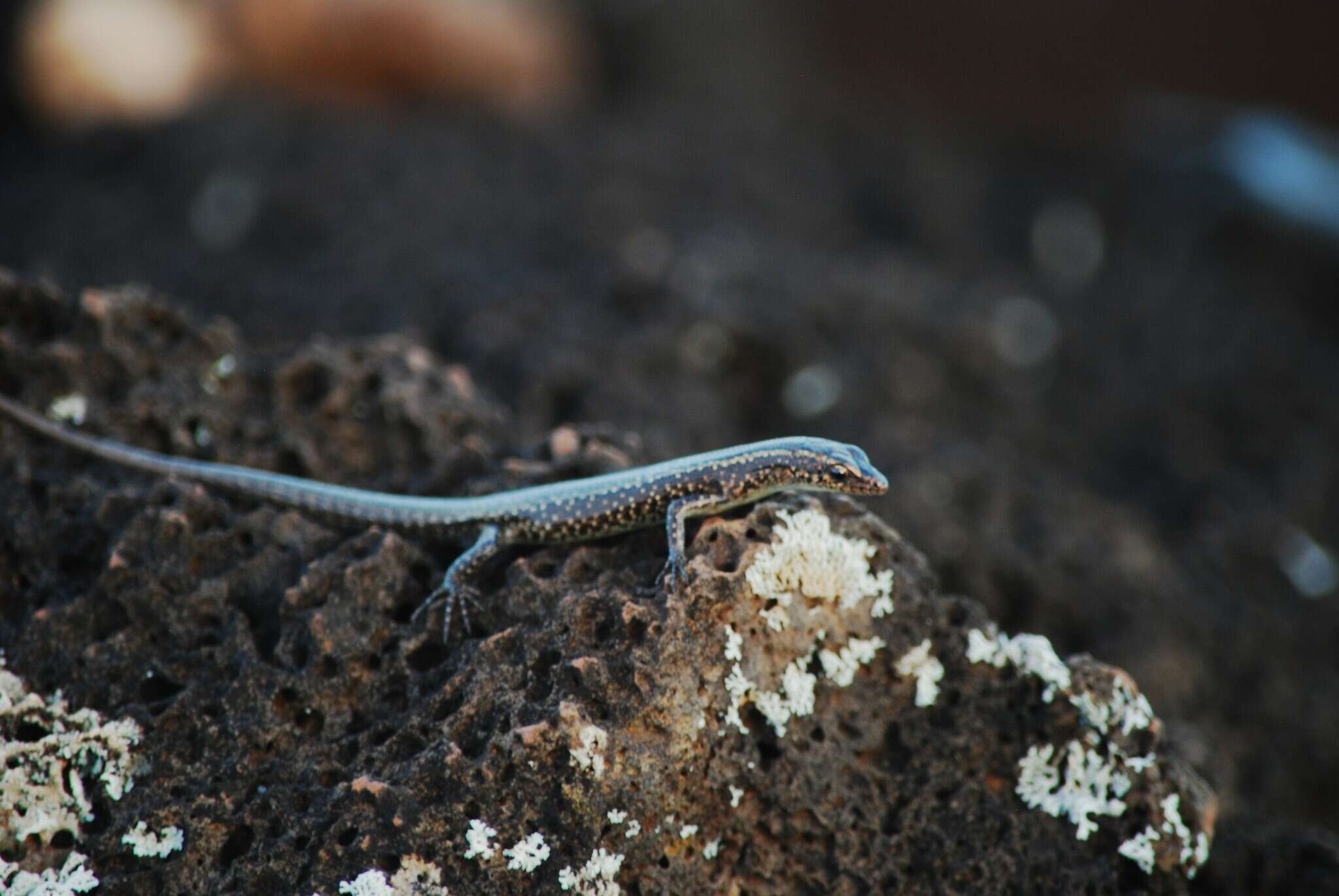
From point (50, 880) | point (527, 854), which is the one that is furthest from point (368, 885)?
point (50, 880)

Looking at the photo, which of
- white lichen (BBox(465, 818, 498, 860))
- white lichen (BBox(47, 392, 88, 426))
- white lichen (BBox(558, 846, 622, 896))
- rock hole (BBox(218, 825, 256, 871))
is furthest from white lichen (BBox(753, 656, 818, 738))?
white lichen (BBox(47, 392, 88, 426))

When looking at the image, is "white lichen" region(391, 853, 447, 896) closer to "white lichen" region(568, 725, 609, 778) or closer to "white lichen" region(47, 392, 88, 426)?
"white lichen" region(568, 725, 609, 778)

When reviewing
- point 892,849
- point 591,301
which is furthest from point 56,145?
point 892,849

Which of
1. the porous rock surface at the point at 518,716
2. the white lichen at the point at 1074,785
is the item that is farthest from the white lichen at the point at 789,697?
the white lichen at the point at 1074,785

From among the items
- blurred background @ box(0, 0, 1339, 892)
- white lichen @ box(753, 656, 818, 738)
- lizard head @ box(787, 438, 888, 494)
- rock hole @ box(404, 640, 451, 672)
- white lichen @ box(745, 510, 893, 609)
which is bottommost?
blurred background @ box(0, 0, 1339, 892)

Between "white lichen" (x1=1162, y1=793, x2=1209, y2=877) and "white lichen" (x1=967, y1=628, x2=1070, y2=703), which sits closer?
"white lichen" (x1=1162, y1=793, x2=1209, y2=877)

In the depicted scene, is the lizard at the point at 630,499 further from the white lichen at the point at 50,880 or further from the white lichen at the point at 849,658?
the white lichen at the point at 50,880

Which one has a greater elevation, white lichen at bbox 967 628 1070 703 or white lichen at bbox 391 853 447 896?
white lichen at bbox 967 628 1070 703
